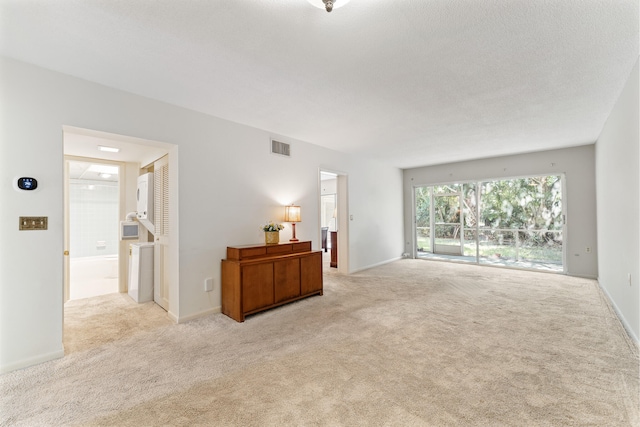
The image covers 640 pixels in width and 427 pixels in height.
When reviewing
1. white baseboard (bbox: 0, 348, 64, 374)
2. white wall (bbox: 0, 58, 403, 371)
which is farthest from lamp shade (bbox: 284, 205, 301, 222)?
white baseboard (bbox: 0, 348, 64, 374)

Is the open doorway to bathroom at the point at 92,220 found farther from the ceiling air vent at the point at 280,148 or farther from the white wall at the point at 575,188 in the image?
the white wall at the point at 575,188

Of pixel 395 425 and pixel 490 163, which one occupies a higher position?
pixel 490 163

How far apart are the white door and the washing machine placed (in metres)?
0.11

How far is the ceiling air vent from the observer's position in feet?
13.9

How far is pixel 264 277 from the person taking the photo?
3523 millimetres

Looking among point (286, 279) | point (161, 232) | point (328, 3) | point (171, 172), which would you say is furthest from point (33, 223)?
point (328, 3)

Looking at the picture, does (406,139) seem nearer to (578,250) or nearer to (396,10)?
(396,10)

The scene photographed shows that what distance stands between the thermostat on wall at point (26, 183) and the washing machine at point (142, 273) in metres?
1.93

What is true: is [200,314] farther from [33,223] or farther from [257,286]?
[33,223]

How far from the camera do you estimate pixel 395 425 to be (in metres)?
1.60

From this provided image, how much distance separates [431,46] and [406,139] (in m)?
2.71

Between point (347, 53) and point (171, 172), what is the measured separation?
8.07ft

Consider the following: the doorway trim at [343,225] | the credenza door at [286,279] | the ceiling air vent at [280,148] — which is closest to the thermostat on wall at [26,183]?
the credenza door at [286,279]

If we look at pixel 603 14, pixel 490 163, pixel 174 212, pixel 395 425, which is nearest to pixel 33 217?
pixel 174 212
